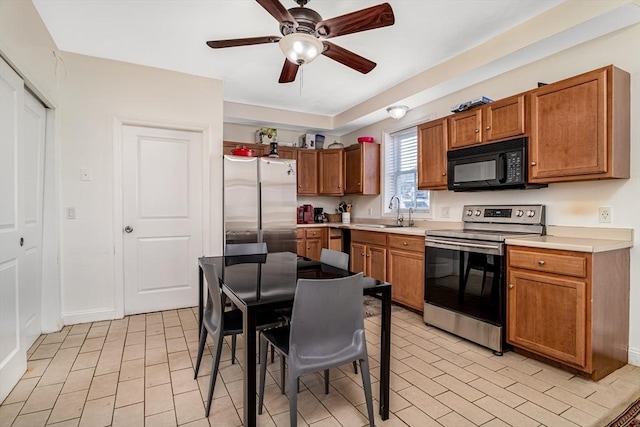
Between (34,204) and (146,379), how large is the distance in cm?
184

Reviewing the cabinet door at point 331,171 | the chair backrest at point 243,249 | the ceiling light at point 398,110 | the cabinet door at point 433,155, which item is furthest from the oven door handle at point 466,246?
the cabinet door at point 331,171

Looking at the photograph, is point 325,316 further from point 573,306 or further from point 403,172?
point 403,172

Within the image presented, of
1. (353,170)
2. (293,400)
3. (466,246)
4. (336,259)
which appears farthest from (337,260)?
(353,170)

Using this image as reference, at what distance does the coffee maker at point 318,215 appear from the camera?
5.41 m

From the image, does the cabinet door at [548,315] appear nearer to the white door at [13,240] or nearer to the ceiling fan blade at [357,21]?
the ceiling fan blade at [357,21]

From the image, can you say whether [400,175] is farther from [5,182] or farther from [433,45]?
[5,182]

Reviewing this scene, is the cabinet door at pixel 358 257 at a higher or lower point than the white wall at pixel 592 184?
lower

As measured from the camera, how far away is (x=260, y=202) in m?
3.90

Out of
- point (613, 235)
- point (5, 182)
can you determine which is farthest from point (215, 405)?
point (613, 235)

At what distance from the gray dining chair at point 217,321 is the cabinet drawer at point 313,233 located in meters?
2.62

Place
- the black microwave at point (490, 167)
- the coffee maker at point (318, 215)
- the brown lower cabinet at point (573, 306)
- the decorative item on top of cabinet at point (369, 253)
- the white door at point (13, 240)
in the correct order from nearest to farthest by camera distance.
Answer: the white door at point (13, 240) < the brown lower cabinet at point (573, 306) < the black microwave at point (490, 167) < the decorative item on top of cabinet at point (369, 253) < the coffee maker at point (318, 215)

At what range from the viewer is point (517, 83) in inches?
119

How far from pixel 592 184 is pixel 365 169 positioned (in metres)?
2.73

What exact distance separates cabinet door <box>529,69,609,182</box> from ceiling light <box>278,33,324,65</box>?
1782mm
